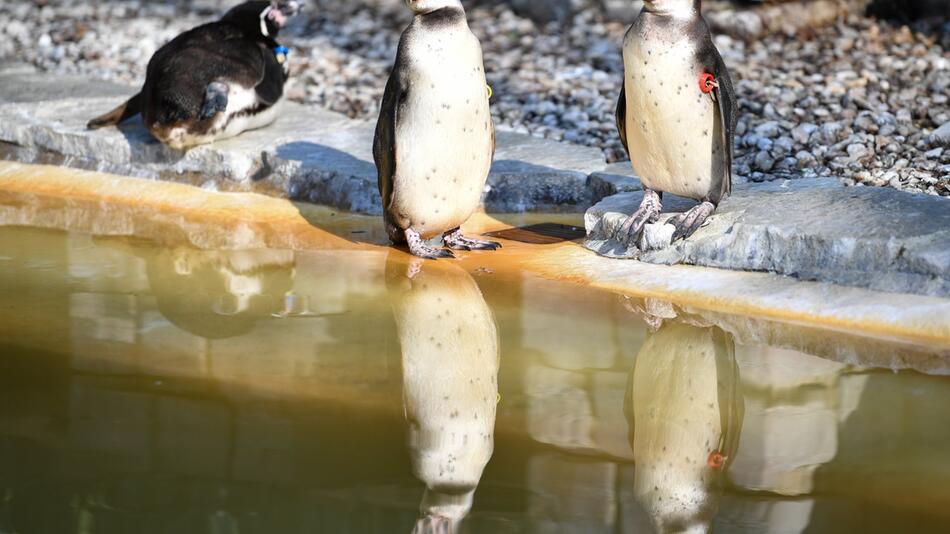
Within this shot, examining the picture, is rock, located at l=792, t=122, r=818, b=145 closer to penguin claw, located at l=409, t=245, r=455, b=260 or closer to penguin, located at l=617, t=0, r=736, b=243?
penguin, located at l=617, t=0, r=736, b=243

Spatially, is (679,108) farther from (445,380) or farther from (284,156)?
(284,156)

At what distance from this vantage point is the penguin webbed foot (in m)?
5.37

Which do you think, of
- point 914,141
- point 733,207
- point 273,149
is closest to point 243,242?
point 273,149

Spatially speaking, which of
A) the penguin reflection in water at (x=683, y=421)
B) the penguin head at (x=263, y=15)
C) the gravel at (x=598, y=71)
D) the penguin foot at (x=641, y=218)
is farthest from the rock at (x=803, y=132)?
the penguin head at (x=263, y=15)

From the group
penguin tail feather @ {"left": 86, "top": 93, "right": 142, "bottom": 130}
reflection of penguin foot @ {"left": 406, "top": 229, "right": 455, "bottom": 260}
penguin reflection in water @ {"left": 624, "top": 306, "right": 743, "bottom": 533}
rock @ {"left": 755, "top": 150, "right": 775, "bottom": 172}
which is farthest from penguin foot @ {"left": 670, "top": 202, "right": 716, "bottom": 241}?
penguin tail feather @ {"left": 86, "top": 93, "right": 142, "bottom": 130}

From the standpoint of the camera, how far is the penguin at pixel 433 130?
4129mm

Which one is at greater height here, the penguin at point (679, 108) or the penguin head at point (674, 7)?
the penguin head at point (674, 7)

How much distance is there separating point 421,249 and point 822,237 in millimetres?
1382

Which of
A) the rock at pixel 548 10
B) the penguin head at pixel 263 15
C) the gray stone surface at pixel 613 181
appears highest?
the penguin head at pixel 263 15

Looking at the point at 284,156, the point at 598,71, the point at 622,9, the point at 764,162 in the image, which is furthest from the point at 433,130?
the point at 622,9

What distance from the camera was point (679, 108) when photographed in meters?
3.99

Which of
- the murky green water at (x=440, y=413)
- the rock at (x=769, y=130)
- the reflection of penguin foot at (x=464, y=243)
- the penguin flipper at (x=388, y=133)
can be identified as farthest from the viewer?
the rock at (x=769, y=130)

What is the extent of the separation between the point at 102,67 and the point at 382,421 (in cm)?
527

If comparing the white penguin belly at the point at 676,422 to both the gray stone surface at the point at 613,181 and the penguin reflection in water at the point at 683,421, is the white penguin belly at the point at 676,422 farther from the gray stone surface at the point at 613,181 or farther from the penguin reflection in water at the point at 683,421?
the gray stone surface at the point at 613,181
